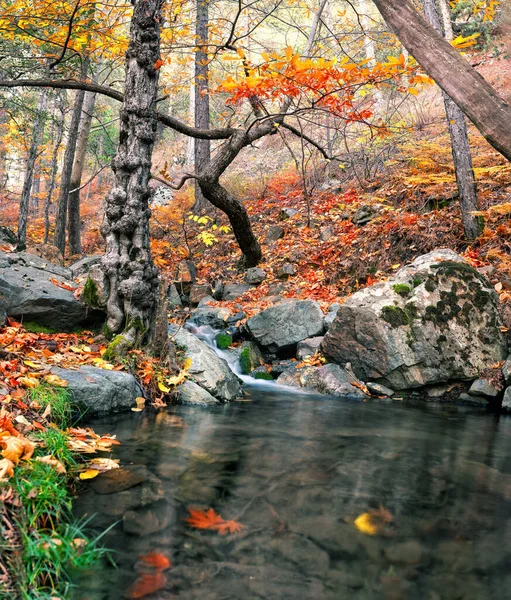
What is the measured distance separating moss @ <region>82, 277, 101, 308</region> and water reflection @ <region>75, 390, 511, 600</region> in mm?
1918

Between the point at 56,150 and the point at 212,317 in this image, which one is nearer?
the point at 212,317

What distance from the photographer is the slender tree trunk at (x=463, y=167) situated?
9750mm

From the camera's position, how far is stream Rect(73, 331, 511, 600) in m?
2.32

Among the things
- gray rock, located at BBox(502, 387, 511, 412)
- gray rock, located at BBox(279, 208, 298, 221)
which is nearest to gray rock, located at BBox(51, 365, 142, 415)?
gray rock, located at BBox(502, 387, 511, 412)

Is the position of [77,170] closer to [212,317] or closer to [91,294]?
[212,317]

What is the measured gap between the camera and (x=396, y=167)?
44.3 ft

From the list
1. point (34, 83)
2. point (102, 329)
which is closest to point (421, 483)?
point (102, 329)

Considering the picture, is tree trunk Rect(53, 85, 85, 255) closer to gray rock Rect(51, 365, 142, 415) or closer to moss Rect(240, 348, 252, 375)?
moss Rect(240, 348, 252, 375)

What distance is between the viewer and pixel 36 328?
21.1 feet

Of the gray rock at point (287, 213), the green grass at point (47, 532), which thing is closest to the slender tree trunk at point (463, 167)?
the gray rock at point (287, 213)

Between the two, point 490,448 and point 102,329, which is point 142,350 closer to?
point 102,329

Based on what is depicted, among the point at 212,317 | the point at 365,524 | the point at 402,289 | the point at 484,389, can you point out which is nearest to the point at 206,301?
the point at 212,317

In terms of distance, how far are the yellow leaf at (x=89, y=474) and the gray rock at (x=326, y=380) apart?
467 cm

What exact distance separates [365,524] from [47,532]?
1.87 meters
